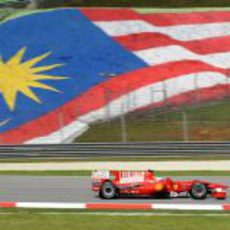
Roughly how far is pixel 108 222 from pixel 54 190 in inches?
180

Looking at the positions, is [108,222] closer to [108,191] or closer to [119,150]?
[108,191]

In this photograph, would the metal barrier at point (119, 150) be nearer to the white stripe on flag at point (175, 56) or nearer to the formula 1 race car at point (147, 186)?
the white stripe on flag at point (175, 56)

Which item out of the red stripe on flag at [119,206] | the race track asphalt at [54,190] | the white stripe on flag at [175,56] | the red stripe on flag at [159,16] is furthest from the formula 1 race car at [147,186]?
the red stripe on flag at [159,16]

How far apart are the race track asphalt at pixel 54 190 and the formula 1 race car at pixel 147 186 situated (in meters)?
0.13

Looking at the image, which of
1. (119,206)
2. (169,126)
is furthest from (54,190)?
(169,126)

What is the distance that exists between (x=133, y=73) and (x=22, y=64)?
215 inches

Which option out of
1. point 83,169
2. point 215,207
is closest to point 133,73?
point 83,169

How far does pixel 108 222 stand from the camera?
9.50m

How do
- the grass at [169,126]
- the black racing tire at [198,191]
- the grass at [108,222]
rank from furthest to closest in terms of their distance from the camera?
the grass at [169,126], the black racing tire at [198,191], the grass at [108,222]

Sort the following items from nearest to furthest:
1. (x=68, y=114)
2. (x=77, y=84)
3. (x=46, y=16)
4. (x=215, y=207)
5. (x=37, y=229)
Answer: (x=37, y=229)
(x=215, y=207)
(x=68, y=114)
(x=77, y=84)
(x=46, y=16)

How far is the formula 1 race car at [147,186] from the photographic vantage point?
11852mm

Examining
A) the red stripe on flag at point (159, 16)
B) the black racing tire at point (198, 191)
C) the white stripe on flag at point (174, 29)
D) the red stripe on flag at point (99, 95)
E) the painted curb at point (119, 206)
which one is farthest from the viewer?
the red stripe on flag at point (159, 16)

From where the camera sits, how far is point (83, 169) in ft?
68.8

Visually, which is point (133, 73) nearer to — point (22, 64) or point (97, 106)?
point (97, 106)
